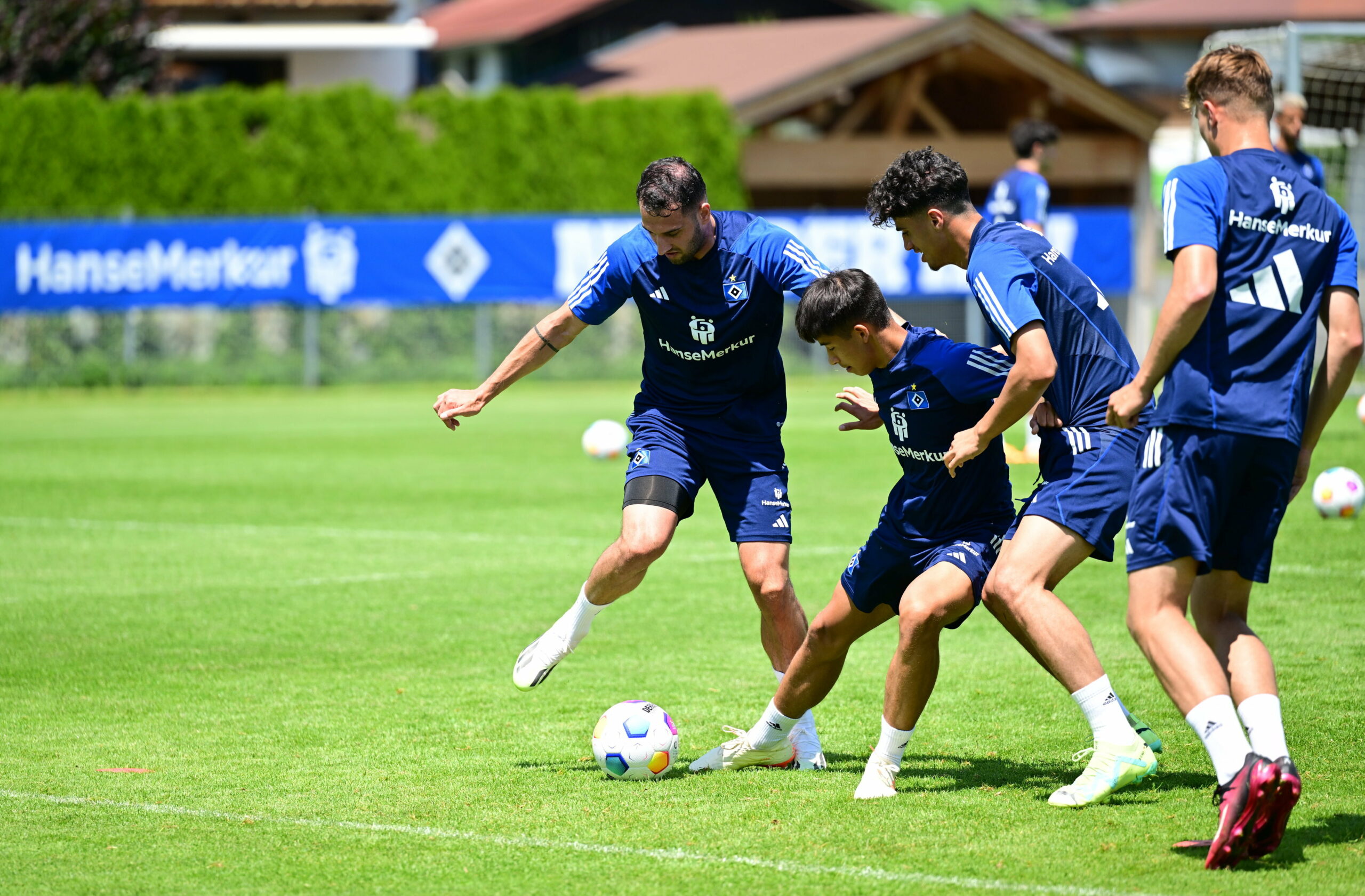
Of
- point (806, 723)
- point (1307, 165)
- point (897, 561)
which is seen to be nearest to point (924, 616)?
point (897, 561)

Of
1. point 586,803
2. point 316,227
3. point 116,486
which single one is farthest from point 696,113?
point 586,803

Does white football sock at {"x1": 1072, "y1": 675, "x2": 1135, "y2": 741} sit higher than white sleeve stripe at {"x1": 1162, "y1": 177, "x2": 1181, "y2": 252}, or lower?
lower

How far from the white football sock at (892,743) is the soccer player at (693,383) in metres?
0.83

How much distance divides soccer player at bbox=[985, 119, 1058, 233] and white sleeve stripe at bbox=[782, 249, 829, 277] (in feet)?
27.8

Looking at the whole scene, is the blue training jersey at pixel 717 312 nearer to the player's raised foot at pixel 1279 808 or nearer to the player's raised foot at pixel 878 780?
the player's raised foot at pixel 878 780

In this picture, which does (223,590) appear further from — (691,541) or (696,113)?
(696,113)

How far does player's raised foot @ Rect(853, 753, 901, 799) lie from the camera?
5566mm

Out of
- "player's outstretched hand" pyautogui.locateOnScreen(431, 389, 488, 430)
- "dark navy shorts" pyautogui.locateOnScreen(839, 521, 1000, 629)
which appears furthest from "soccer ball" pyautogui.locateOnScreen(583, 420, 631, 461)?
"dark navy shorts" pyautogui.locateOnScreen(839, 521, 1000, 629)

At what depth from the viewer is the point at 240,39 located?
124ft

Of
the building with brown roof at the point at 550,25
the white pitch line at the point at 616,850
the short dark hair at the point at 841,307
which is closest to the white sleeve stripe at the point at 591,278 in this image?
the short dark hair at the point at 841,307

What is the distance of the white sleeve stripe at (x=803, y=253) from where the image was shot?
21.1 feet

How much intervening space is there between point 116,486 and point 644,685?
878cm

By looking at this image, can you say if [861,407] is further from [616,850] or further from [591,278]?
[616,850]

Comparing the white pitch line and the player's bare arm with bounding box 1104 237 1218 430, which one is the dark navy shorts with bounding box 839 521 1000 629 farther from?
the white pitch line
